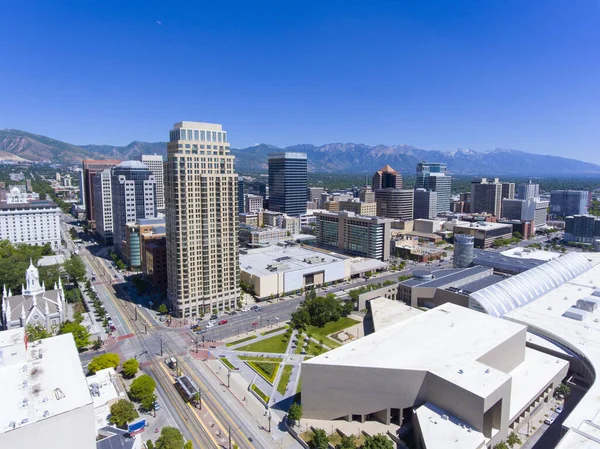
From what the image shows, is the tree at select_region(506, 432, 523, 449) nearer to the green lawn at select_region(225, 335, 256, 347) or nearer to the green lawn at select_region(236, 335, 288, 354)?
the green lawn at select_region(236, 335, 288, 354)

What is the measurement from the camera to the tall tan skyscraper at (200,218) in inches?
3814

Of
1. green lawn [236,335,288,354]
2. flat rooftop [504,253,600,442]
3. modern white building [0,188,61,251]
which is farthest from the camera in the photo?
modern white building [0,188,61,251]

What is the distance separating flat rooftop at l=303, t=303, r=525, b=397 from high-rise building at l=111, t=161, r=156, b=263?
12127cm

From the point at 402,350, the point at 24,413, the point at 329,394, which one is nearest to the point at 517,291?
the point at 402,350

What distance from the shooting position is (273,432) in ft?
191

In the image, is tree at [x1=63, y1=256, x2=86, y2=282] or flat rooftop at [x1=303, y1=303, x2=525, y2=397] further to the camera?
tree at [x1=63, y1=256, x2=86, y2=282]

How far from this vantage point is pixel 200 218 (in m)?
100

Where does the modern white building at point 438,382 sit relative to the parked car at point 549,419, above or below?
above

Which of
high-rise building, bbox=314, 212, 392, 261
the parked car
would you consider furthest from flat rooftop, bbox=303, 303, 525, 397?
high-rise building, bbox=314, 212, 392, 261

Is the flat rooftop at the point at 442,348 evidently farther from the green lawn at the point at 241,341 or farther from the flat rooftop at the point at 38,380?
the flat rooftop at the point at 38,380

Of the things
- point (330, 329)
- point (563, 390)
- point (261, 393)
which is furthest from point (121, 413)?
point (563, 390)

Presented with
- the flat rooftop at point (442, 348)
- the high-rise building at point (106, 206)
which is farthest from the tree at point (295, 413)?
the high-rise building at point (106, 206)

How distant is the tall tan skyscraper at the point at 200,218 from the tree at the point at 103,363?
27.2m

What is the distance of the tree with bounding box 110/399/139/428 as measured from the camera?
56.5 meters
